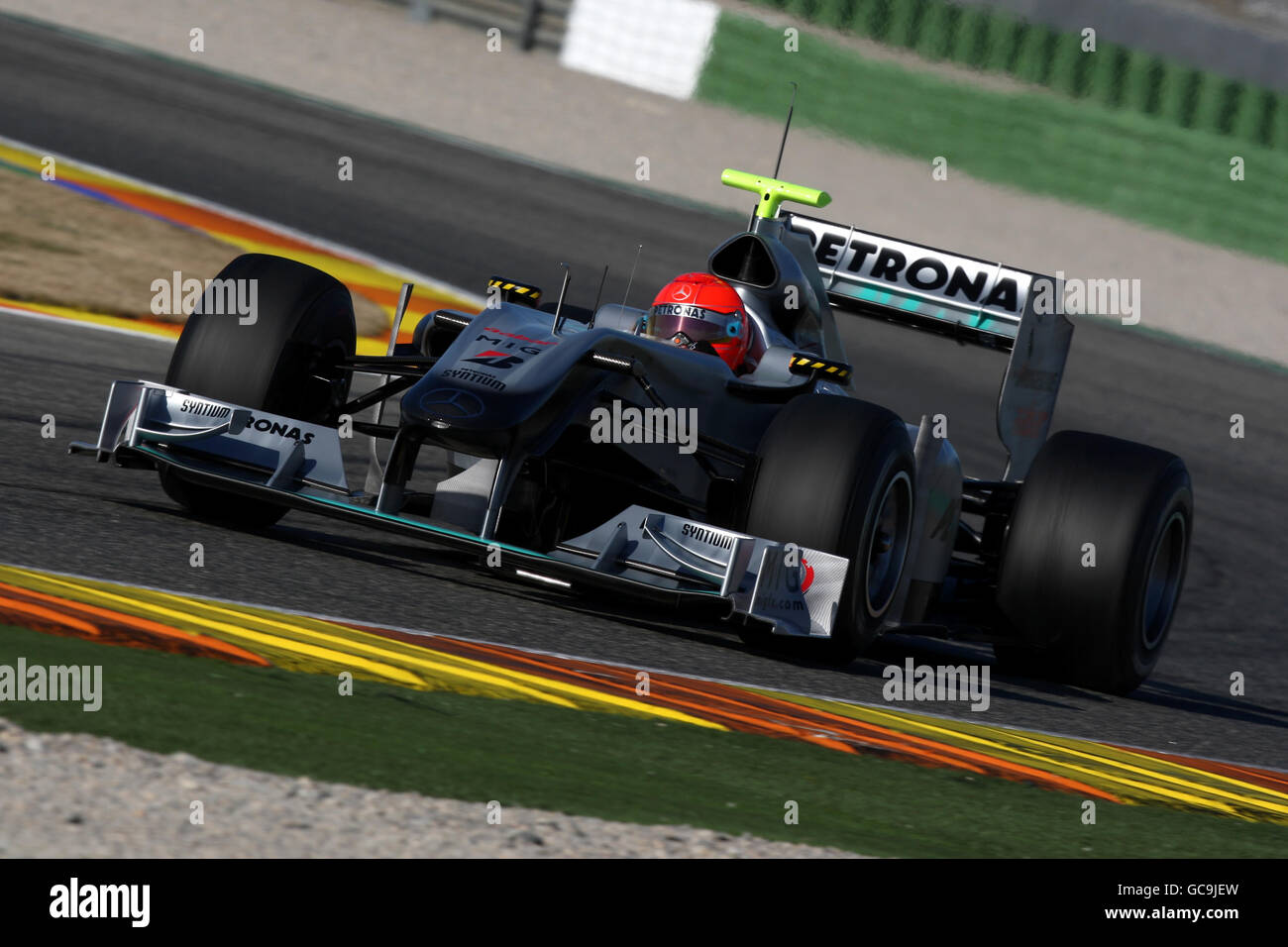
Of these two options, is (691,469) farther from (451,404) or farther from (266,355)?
(266,355)

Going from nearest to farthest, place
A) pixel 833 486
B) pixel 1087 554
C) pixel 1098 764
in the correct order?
pixel 1098 764
pixel 833 486
pixel 1087 554

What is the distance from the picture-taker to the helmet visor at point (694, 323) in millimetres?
6922

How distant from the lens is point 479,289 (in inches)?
542

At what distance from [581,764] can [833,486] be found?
5.98 feet

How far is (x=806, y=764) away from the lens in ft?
15.6

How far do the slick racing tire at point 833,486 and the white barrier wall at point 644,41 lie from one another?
1805 cm

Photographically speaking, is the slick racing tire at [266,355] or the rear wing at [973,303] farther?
the rear wing at [973,303]

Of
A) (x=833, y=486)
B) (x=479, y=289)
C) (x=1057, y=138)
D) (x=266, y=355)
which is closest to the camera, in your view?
(x=833, y=486)

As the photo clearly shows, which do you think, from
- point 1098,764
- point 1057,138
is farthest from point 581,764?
point 1057,138

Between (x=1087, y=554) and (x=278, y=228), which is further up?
(x=278, y=228)

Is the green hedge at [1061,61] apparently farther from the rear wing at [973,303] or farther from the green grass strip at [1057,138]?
the rear wing at [973,303]

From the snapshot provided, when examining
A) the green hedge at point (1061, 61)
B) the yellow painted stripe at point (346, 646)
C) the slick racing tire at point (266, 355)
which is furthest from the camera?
the green hedge at point (1061, 61)

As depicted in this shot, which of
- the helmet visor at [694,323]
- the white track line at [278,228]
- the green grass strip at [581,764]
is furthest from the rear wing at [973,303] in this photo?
the white track line at [278,228]

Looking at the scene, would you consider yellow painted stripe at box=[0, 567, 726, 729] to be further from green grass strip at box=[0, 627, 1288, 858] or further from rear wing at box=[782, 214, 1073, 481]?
rear wing at box=[782, 214, 1073, 481]
